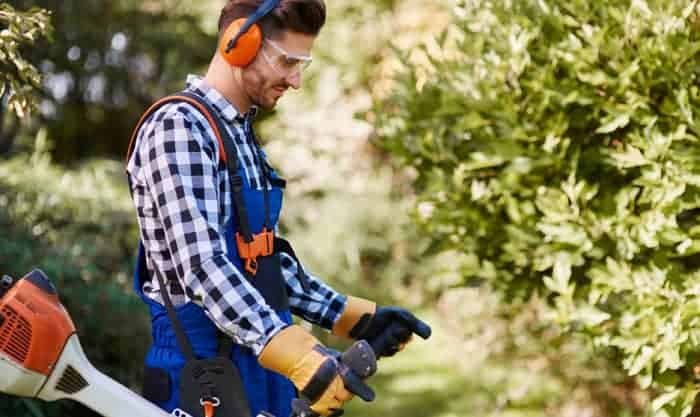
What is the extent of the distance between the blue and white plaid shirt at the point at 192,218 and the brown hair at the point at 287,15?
31cm

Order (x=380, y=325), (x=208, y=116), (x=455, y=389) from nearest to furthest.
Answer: (x=208, y=116) → (x=380, y=325) → (x=455, y=389)

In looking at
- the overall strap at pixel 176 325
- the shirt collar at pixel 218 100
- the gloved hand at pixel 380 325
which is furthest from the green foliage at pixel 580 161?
the overall strap at pixel 176 325

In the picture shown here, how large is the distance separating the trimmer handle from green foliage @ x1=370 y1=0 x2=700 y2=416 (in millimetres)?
1726

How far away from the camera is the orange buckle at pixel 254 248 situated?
2.58m

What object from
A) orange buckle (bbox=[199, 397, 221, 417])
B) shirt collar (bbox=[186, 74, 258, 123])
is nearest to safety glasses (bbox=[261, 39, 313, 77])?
shirt collar (bbox=[186, 74, 258, 123])

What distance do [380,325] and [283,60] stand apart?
2.70 ft

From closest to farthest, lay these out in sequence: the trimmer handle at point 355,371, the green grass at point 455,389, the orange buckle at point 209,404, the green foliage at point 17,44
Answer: the trimmer handle at point 355,371 → the orange buckle at point 209,404 → the green foliage at point 17,44 → the green grass at point 455,389

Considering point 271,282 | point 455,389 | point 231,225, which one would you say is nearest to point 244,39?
point 231,225

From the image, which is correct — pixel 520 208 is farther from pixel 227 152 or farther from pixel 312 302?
pixel 227 152

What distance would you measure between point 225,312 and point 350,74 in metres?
8.21

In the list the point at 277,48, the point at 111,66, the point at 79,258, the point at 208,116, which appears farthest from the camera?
the point at 111,66

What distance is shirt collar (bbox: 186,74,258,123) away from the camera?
2.67 metres

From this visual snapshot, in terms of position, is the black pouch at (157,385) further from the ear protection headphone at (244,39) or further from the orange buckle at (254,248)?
the ear protection headphone at (244,39)

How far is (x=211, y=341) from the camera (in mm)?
2594
